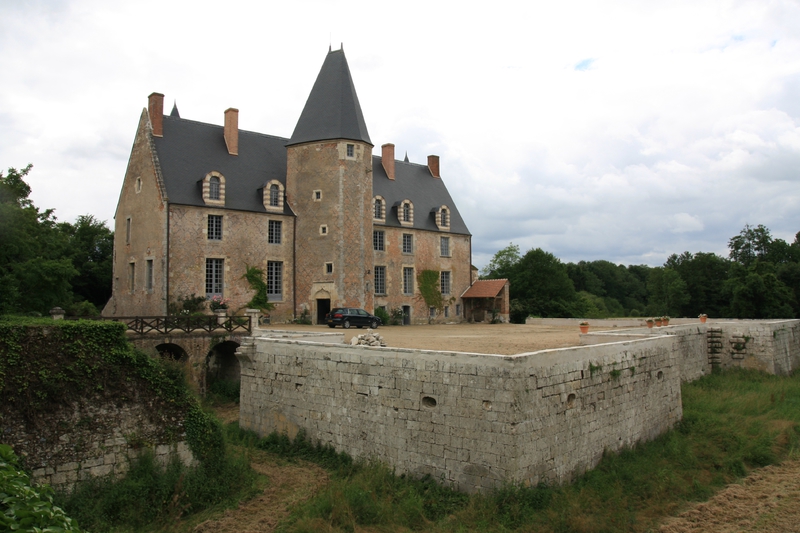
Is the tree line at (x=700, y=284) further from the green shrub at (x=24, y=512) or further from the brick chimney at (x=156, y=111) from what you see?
the green shrub at (x=24, y=512)

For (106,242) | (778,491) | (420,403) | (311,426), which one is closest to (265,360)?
(311,426)

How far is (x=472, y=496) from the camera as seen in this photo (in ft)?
34.2

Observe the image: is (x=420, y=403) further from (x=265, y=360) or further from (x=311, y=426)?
(x=265, y=360)

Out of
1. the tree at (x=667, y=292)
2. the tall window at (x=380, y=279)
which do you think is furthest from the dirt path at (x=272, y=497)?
the tree at (x=667, y=292)

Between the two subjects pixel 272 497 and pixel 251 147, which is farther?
pixel 251 147

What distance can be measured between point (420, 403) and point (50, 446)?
6.38 meters

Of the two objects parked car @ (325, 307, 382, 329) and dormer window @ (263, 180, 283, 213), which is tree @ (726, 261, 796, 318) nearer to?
parked car @ (325, 307, 382, 329)

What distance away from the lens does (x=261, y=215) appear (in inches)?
1081

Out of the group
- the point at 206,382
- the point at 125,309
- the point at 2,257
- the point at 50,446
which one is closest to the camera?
the point at 50,446

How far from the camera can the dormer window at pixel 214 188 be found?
1016 inches

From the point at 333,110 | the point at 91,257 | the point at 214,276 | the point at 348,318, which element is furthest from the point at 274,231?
the point at 91,257

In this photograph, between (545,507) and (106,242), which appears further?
(106,242)

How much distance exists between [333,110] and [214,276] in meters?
9.70

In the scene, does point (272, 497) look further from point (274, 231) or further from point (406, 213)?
point (406, 213)
